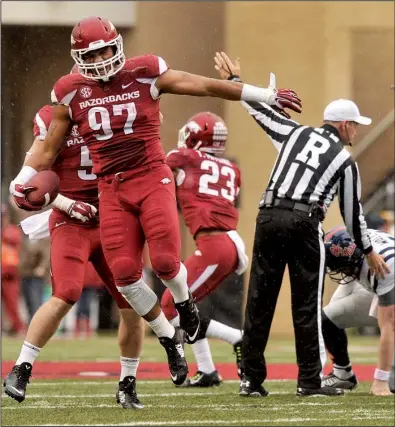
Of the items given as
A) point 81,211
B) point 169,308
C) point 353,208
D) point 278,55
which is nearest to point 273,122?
point 353,208

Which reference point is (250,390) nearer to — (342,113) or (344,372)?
(344,372)

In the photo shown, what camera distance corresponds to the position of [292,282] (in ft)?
20.2

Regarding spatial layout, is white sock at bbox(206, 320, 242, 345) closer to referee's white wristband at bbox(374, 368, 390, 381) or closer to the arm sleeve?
referee's white wristband at bbox(374, 368, 390, 381)

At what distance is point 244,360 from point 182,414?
1.01m

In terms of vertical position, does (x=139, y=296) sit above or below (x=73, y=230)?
below

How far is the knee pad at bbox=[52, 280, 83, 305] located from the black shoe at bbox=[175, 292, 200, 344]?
50cm

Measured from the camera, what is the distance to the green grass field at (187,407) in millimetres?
4973

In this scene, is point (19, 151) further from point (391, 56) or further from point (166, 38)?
point (391, 56)

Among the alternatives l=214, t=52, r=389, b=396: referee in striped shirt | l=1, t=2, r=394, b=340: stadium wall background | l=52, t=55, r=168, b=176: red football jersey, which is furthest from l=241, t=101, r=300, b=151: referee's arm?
l=1, t=2, r=394, b=340: stadium wall background

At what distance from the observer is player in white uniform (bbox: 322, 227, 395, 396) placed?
6.39 m

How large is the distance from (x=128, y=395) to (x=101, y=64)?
1.60 m

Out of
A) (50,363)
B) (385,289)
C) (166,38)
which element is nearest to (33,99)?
(166,38)

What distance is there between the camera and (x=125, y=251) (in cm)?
539

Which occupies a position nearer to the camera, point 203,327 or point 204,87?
point 204,87
